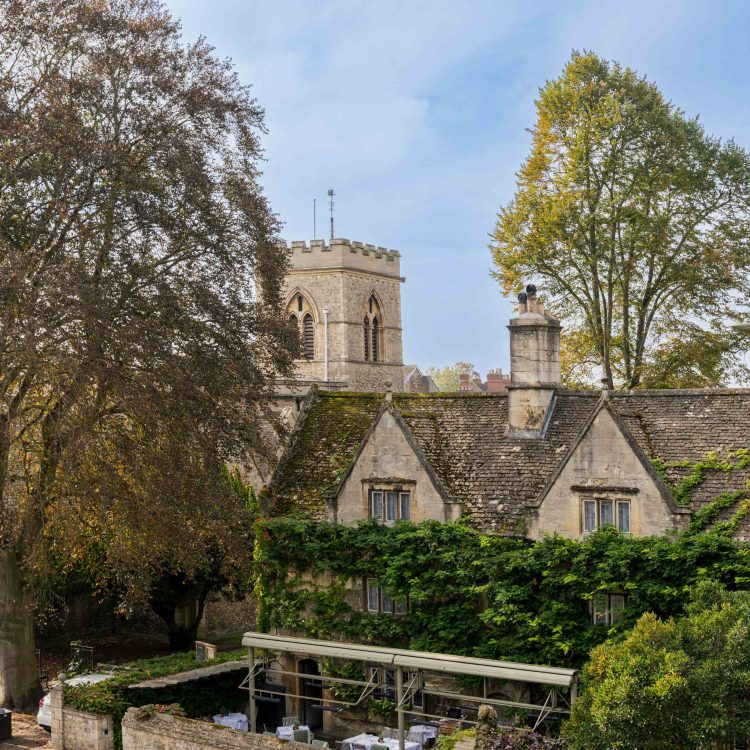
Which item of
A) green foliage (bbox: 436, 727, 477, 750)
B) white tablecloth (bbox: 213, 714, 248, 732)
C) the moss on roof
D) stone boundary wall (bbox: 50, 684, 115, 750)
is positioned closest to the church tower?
the moss on roof

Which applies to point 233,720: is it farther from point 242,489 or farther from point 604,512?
point 242,489

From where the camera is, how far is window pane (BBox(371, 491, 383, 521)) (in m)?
26.2

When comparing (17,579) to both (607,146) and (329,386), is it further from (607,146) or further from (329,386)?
(329,386)

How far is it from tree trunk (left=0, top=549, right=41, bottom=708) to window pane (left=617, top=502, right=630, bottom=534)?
50.6 feet

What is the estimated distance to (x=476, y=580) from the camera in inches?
942

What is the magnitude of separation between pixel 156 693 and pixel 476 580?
26.9 feet

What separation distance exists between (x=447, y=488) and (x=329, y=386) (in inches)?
1300

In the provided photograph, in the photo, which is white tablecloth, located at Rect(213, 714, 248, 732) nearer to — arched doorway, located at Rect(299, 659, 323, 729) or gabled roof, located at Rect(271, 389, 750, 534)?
arched doorway, located at Rect(299, 659, 323, 729)

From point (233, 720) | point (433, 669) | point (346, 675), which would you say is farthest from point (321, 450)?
point (433, 669)

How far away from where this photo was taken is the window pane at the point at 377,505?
26209 mm

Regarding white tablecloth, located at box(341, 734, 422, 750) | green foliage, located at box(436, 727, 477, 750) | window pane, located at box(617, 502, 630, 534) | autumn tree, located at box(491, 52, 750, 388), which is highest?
autumn tree, located at box(491, 52, 750, 388)

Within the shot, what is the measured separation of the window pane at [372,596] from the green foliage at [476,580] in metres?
0.22

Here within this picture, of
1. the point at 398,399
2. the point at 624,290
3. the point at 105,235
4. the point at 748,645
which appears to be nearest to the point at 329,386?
the point at 624,290

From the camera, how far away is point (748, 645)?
56.7 ft
